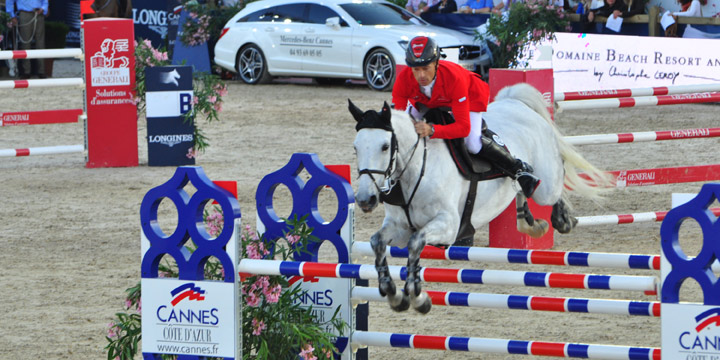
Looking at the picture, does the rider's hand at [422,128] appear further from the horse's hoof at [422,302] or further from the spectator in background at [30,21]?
the spectator in background at [30,21]

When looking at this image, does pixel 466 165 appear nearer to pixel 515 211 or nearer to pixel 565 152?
pixel 565 152

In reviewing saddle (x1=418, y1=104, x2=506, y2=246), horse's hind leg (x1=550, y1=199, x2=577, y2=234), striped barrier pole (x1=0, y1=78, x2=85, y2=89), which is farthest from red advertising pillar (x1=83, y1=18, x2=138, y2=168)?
saddle (x1=418, y1=104, x2=506, y2=246)

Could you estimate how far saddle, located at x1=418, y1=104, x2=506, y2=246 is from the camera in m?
5.46

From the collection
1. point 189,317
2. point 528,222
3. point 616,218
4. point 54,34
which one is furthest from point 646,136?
point 54,34

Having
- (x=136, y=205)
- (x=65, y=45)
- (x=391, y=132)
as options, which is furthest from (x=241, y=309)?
(x=65, y=45)

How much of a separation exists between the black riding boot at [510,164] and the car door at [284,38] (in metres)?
13.0

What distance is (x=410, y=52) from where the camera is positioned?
5.20 meters

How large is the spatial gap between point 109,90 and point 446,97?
7.14 meters

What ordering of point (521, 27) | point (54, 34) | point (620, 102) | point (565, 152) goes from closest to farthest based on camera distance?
point (565, 152), point (620, 102), point (521, 27), point (54, 34)

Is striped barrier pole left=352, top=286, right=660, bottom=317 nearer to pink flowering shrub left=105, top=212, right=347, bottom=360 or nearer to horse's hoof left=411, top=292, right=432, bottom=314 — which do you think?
horse's hoof left=411, top=292, right=432, bottom=314

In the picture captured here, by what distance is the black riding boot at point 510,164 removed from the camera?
561 cm

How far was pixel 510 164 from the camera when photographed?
5.73 m

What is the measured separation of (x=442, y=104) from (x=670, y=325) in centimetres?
180

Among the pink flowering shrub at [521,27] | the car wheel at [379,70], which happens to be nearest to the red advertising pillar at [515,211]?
the pink flowering shrub at [521,27]
